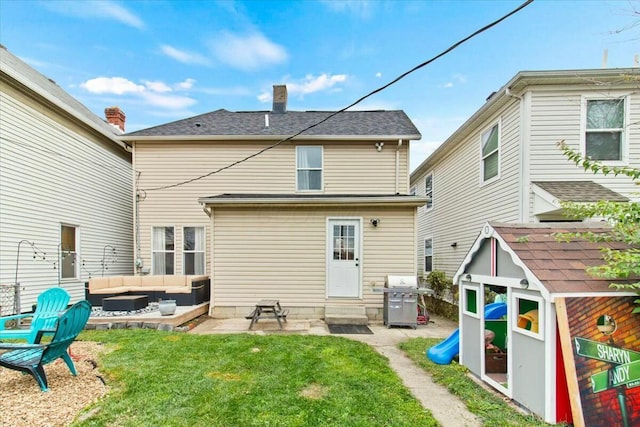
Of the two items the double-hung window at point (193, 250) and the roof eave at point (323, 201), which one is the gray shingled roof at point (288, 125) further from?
the double-hung window at point (193, 250)

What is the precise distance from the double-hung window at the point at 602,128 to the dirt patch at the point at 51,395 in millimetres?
9190

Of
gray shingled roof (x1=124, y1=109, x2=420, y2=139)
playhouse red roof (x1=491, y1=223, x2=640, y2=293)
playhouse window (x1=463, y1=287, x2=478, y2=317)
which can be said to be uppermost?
gray shingled roof (x1=124, y1=109, x2=420, y2=139)

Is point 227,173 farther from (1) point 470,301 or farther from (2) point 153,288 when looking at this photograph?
(1) point 470,301

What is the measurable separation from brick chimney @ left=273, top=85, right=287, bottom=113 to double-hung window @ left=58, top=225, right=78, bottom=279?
7.50 meters

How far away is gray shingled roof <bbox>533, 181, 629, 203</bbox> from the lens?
5.80 metres

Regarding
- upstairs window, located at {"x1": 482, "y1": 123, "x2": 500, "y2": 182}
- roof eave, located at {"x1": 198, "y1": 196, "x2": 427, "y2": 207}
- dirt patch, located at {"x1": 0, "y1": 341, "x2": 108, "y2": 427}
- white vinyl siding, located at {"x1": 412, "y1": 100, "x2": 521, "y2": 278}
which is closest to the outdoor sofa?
roof eave, located at {"x1": 198, "y1": 196, "x2": 427, "y2": 207}

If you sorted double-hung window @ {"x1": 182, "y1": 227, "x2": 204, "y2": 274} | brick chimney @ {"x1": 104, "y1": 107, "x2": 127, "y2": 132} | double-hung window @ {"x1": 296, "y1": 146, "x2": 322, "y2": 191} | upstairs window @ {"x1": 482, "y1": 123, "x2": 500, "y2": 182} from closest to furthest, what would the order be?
upstairs window @ {"x1": 482, "y1": 123, "x2": 500, "y2": 182}, double-hung window @ {"x1": 182, "y1": 227, "x2": 204, "y2": 274}, double-hung window @ {"x1": 296, "y1": 146, "x2": 322, "y2": 191}, brick chimney @ {"x1": 104, "y1": 107, "x2": 127, "y2": 132}

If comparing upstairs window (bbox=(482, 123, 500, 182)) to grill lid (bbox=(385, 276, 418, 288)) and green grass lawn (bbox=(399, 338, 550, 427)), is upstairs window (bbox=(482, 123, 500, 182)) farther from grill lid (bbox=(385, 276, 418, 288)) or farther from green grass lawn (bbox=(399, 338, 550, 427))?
green grass lawn (bbox=(399, 338, 550, 427))

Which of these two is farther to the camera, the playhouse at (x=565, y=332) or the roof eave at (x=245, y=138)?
the roof eave at (x=245, y=138)

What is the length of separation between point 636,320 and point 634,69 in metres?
6.01

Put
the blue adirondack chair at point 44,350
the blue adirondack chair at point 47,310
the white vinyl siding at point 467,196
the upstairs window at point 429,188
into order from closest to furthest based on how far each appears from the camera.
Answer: the blue adirondack chair at point 44,350 → the blue adirondack chair at point 47,310 → the white vinyl siding at point 467,196 → the upstairs window at point 429,188

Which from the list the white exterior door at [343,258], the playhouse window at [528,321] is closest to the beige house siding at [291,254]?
the white exterior door at [343,258]

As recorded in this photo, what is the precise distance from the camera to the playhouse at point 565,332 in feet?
8.54

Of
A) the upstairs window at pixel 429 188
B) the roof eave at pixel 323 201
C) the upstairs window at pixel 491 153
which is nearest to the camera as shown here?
the roof eave at pixel 323 201
